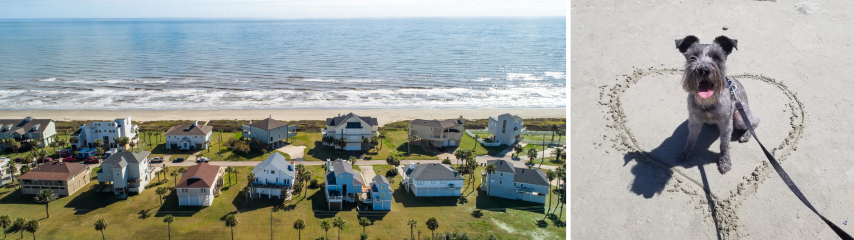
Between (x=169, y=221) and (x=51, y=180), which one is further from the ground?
(x=51, y=180)

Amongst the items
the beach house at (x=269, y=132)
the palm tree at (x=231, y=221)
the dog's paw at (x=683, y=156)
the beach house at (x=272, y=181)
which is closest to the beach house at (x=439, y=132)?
the beach house at (x=269, y=132)

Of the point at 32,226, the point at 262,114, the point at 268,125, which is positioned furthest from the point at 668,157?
the point at 262,114

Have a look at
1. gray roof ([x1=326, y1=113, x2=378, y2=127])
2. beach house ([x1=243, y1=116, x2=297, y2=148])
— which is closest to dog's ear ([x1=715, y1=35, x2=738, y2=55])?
gray roof ([x1=326, y1=113, x2=378, y2=127])

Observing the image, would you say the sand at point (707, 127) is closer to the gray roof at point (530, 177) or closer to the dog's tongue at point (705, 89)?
the dog's tongue at point (705, 89)

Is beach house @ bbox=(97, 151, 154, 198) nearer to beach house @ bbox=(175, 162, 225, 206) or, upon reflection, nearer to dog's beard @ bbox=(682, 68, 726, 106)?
beach house @ bbox=(175, 162, 225, 206)

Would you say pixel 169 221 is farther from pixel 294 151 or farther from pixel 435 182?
pixel 294 151

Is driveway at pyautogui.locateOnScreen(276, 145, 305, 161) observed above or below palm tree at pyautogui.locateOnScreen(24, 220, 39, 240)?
above
